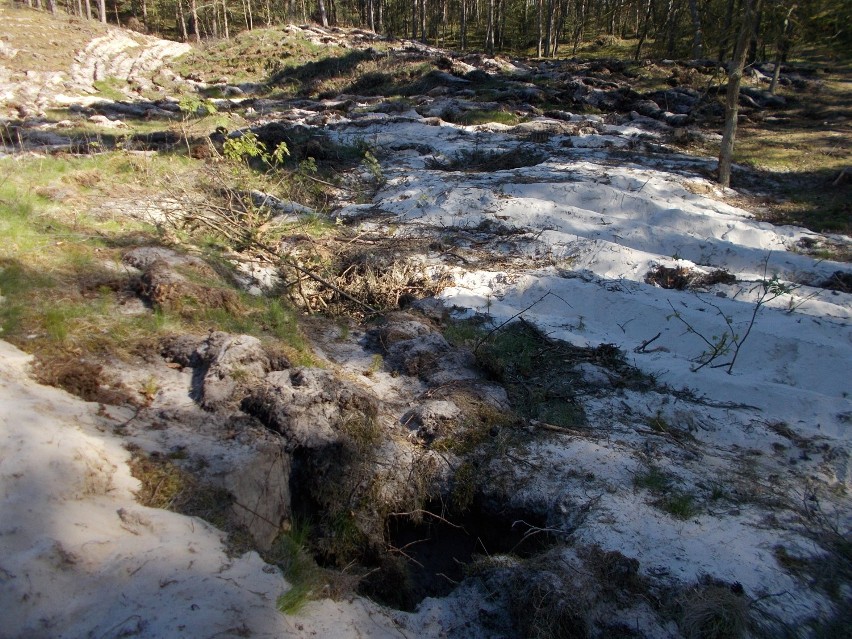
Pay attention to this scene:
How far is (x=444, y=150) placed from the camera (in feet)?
38.6

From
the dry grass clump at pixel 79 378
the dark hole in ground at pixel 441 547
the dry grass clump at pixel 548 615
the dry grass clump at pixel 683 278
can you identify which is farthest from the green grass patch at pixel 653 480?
the dry grass clump at pixel 683 278

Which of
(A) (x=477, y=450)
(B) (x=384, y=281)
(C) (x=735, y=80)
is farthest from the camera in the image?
(C) (x=735, y=80)

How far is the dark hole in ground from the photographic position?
9.82 ft

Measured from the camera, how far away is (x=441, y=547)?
3.42 m

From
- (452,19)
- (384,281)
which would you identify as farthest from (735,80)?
(452,19)

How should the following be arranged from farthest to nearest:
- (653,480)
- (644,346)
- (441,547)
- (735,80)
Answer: (735,80) → (644,346) → (653,480) → (441,547)

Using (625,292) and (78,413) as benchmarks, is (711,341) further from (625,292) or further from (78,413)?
(78,413)

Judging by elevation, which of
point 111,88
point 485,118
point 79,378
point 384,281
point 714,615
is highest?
point 111,88

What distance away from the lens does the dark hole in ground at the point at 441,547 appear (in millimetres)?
2994

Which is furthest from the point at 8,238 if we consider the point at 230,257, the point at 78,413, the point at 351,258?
the point at 351,258

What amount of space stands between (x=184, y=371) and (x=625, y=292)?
4684mm

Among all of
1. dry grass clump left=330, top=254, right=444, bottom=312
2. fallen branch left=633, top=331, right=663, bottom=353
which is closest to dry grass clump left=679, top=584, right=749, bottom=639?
fallen branch left=633, top=331, right=663, bottom=353

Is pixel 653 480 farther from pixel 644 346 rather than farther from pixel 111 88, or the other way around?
pixel 111 88

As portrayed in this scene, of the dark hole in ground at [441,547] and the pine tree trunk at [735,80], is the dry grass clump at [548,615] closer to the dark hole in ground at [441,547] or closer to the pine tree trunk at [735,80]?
the dark hole in ground at [441,547]
